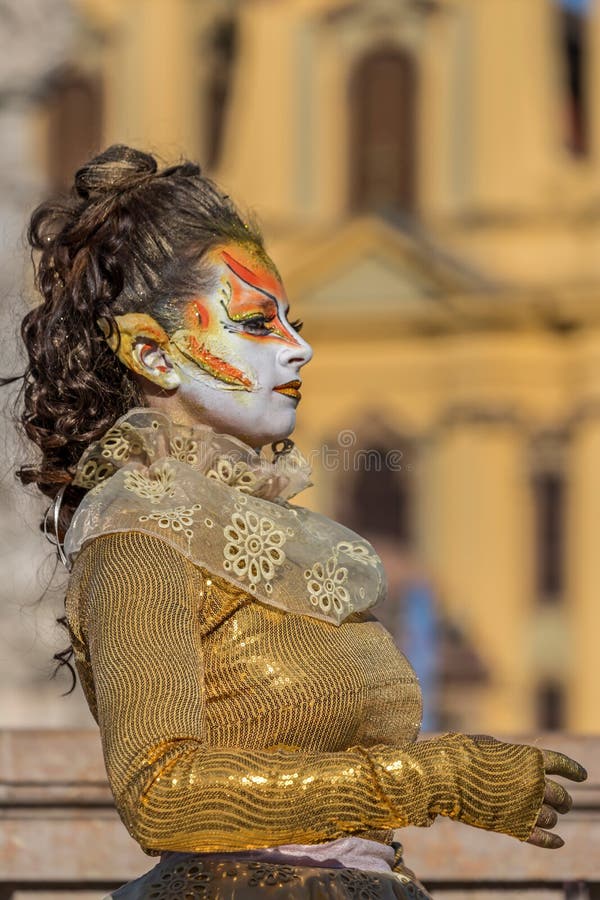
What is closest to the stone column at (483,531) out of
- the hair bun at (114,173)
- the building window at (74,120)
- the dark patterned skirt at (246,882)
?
the building window at (74,120)

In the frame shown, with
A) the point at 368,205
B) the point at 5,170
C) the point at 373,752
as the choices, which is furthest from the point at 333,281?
the point at 373,752

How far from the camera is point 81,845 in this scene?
151 inches

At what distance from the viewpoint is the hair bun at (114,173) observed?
8.46 ft

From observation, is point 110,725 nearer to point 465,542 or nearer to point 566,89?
point 465,542

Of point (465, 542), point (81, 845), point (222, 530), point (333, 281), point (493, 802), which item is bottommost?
point (465, 542)

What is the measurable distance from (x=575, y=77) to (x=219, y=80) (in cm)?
436

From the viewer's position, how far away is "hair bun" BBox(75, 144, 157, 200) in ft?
8.46

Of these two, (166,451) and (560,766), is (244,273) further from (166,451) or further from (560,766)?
(560,766)

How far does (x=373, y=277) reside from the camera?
2603 cm

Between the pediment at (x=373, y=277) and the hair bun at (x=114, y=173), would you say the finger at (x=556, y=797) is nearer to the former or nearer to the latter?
the hair bun at (x=114, y=173)

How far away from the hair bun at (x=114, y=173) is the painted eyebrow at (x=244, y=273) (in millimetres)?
134

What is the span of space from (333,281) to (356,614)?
23681mm

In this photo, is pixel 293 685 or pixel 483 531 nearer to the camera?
pixel 293 685

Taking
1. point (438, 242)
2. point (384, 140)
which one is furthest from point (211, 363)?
point (384, 140)
